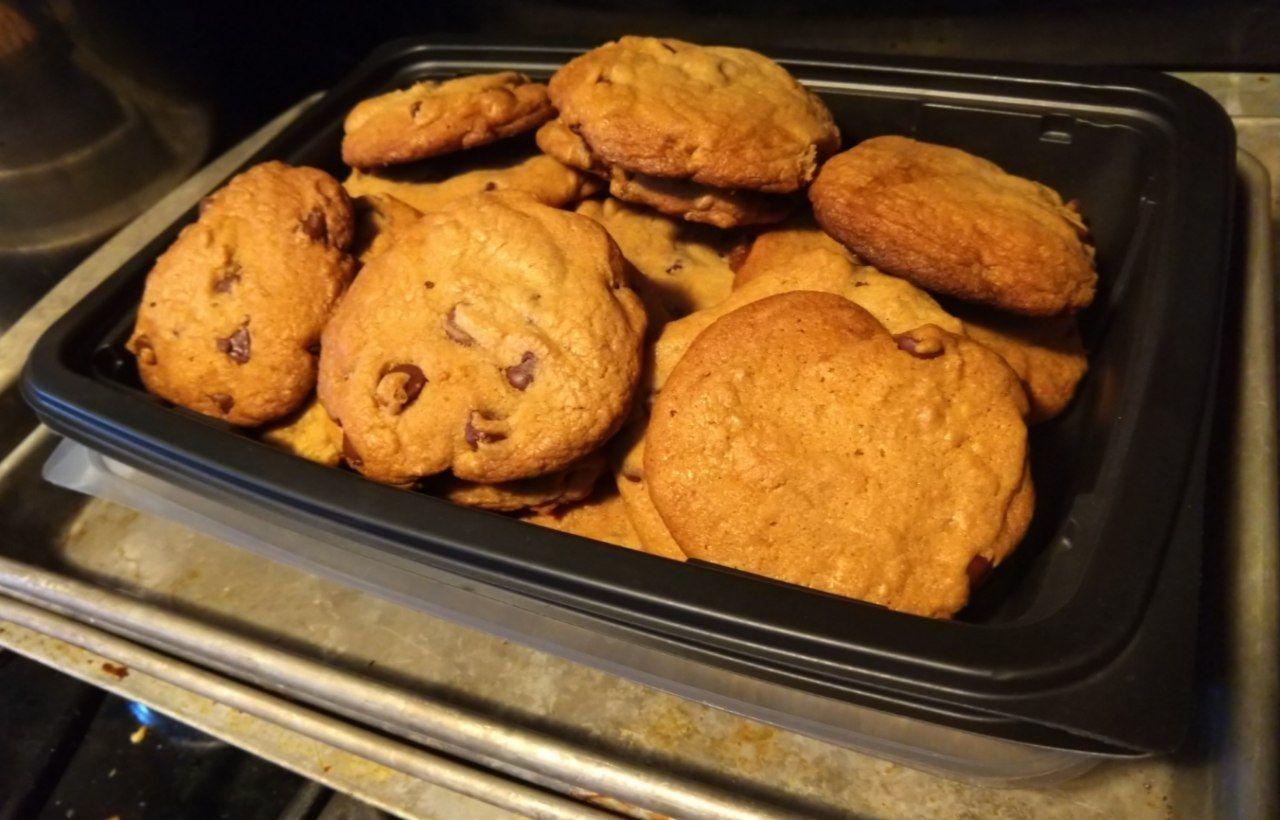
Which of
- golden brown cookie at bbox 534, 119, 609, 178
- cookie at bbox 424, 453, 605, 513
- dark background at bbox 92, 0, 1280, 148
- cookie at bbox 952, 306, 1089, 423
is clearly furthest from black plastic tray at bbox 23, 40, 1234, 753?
golden brown cookie at bbox 534, 119, 609, 178

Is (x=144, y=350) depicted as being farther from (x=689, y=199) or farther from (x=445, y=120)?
(x=689, y=199)

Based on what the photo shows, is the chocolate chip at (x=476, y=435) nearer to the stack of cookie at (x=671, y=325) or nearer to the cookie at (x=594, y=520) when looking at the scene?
the stack of cookie at (x=671, y=325)

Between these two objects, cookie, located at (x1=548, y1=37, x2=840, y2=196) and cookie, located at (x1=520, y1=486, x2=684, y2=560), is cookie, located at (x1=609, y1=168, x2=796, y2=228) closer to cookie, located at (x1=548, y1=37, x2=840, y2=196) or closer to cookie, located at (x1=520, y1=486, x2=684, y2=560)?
cookie, located at (x1=548, y1=37, x2=840, y2=196)

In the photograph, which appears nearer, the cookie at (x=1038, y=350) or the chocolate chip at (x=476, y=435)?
the chocolate chip at (x=476, y=435)

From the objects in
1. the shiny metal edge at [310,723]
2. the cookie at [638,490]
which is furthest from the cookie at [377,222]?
the shiny metal edge at [310,723]

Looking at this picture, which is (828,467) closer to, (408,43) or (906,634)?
(906,634)

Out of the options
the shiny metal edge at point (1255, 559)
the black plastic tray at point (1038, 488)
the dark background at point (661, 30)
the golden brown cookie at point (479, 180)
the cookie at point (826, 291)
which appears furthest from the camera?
the dark background at point (661, 30)

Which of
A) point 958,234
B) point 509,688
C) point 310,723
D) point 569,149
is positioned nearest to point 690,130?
point 569,149
